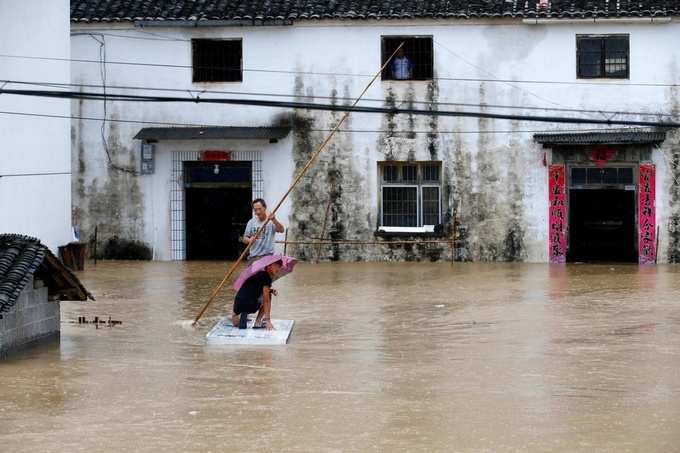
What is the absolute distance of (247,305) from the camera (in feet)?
50.2

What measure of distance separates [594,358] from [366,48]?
15742mm

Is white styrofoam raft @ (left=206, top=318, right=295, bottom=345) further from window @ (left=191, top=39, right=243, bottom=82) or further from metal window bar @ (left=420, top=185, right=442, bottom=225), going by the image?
window @ (left=191, top=39, right=243, bottom=82)

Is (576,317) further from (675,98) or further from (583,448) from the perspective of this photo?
(675,98)

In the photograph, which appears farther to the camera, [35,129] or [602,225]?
[602,225]

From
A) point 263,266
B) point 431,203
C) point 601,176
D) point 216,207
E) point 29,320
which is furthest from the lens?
point 216,207

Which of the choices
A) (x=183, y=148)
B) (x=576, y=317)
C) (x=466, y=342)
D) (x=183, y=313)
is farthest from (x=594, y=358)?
(x=183, y=148)

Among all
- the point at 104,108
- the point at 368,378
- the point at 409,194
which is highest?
the point at 104,108

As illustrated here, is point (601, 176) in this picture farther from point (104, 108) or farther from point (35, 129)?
point (35, 129)

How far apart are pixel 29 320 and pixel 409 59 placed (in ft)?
51.8

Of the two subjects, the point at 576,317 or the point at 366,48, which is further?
the point at 366,48

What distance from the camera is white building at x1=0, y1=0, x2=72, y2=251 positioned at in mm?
23328

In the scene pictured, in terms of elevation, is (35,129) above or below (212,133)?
below

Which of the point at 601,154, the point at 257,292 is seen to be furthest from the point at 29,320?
the point at 601,154

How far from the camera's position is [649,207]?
2817 centimetres
